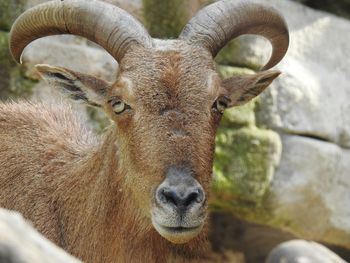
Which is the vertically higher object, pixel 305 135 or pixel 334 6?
pixel 334 6

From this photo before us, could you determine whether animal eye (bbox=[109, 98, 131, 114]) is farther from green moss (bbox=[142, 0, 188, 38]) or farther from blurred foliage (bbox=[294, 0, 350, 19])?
blurred foliage (bbox=[294, 0, 350, 19])

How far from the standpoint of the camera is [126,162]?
29.8 ft

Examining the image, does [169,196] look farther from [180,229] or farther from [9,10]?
[9,10]

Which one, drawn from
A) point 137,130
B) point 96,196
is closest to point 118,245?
point 96,196

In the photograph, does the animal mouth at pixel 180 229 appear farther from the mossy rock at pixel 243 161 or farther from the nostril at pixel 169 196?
the mossy rock at pixel 243 161

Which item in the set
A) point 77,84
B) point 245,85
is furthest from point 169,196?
point 245,85

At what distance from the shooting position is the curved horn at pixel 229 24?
971cm

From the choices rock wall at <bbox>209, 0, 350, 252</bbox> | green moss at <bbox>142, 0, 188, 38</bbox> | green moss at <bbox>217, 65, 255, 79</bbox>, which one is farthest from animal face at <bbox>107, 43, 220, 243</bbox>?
rock wall at <bbox>209, 0, 350, 252</bbox>

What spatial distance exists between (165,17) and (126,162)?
6142mm

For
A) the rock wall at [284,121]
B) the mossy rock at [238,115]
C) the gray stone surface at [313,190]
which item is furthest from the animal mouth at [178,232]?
the gray stone surface at [313,190]

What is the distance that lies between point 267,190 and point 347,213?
1.56 meters

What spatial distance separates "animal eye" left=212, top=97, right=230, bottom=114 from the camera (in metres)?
9.20

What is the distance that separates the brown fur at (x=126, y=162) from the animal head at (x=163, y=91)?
1cm

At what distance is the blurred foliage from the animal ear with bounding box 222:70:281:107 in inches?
249
